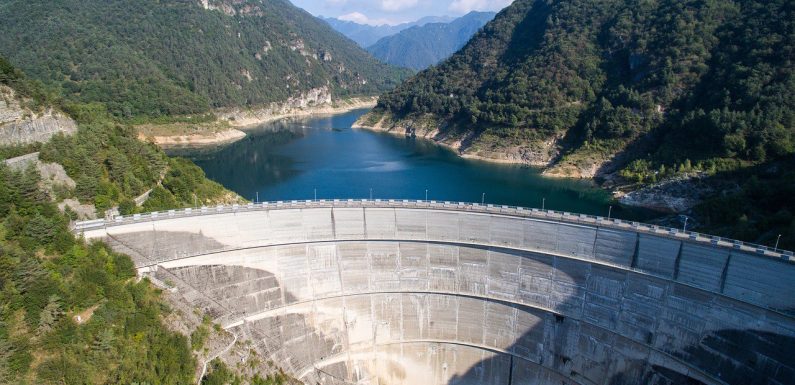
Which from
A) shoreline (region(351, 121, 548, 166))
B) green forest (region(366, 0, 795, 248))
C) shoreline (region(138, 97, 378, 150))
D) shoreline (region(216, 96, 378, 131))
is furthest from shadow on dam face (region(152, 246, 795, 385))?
shoreline (region(216, 96, 378, 131))

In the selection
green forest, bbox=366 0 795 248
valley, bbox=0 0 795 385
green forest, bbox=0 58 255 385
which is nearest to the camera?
green forest, bbox=0 58 255 385

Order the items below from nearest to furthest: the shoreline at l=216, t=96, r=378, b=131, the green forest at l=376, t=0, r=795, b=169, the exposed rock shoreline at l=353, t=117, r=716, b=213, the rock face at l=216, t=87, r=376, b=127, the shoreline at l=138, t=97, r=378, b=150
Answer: the exposed rock shoreline at l=353, t=117, r=716, b=213
the green forest at l=376, t=0, r=795, b=169
the shoreline at l=138, t=97, r=378, b=150
the shoreline at l=216, t=96, r=378, b=131
the rock face at l=216, t=87, r=376, b=127

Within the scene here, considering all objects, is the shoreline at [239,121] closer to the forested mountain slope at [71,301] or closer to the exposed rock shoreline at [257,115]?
the exposed rock shoreline at [257,115]

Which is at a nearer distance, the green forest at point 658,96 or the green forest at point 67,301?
the green forest at point 67,301

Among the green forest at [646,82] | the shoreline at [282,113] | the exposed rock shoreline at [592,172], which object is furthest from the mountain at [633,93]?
the shoreline at [282,113]

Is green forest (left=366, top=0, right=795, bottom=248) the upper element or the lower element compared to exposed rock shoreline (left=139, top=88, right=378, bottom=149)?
upper

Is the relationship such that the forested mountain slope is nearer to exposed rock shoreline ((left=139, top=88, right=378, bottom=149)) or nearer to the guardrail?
the guardrail

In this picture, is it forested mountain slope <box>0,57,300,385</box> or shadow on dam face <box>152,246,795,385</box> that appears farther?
shadow on dam face <box>152,246,795,385</box>
